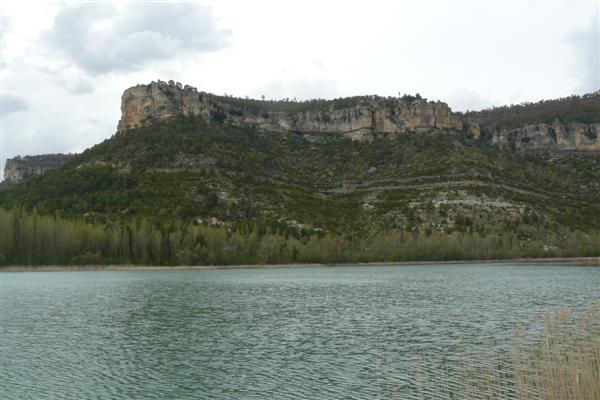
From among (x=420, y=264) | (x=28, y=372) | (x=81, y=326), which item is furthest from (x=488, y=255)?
(x=28, y=372)

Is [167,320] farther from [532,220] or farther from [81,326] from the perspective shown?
[532,220]

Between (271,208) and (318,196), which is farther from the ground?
(318,196)

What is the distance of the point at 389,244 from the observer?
13425cm

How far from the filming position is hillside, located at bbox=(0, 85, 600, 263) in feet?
456

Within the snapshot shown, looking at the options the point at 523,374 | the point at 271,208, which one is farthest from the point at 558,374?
the point at 271,208

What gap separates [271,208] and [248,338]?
12245 cm

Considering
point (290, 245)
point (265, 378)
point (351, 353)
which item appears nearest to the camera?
point (265, 378)

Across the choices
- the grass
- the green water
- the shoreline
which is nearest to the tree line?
the shoreline

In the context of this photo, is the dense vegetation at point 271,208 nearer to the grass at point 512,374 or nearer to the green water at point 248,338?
the green water at point 248,338

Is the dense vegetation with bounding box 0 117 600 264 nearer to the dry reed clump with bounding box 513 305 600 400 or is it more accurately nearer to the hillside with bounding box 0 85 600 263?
the hillside with bounding box 0 85 600 263

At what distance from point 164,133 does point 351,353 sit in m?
170

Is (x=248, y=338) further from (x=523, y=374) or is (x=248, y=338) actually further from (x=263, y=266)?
(x=263, y=266)

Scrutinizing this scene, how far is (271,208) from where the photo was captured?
158 metres

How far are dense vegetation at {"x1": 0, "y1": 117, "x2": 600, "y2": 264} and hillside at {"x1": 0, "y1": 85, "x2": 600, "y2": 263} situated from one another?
45 cm
